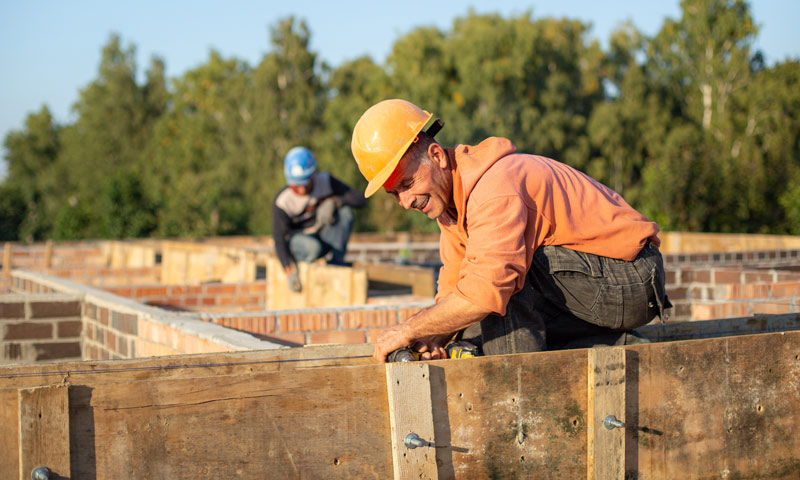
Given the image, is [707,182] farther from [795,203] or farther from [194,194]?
[194,194]

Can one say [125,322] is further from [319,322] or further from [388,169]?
[388,169]

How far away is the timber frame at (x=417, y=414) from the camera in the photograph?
224 centimetres

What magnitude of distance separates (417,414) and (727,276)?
220 inches

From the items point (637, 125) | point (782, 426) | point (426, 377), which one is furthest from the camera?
point (637, 125)

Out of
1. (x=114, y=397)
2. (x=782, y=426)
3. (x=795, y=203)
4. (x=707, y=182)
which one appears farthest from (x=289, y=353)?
(x=707, y=182)

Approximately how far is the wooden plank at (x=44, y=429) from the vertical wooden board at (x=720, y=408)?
176cm

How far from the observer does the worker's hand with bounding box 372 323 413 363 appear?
265 cm

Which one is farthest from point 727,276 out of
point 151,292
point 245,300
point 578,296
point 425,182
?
point 151,292

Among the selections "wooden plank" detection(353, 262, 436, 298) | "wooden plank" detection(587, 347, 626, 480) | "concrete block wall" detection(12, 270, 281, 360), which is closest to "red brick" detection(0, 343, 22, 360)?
"concrete block wall" detection(12, 270, 281, 360)

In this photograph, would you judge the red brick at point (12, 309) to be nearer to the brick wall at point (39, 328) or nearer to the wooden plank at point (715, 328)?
the brick wall at point (39, 328)

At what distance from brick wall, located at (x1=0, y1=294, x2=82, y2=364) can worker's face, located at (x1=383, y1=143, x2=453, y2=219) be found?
4452mm

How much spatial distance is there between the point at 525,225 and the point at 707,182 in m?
20.2

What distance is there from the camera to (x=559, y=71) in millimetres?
36469

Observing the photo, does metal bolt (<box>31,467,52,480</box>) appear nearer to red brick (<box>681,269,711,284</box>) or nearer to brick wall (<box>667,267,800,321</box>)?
brick wall (<box>667,267,800,321</box>)
